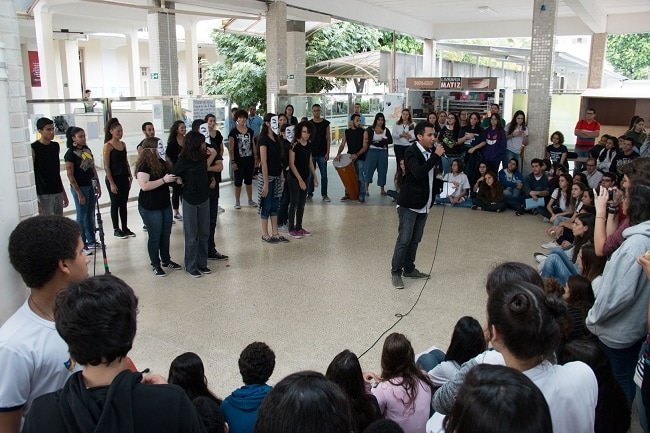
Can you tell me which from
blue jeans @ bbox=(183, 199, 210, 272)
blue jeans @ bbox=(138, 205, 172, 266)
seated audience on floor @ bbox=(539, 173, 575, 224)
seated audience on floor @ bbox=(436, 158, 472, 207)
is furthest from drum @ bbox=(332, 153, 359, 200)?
blue jeans @ bbox=(138, 205, 172, 266)

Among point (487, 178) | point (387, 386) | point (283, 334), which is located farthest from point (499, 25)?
point (387, 386)

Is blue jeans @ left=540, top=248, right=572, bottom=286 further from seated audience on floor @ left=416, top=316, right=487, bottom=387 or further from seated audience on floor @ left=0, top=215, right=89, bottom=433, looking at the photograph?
seated audience on floor @ left=0, top=215, right=89, bottom=433

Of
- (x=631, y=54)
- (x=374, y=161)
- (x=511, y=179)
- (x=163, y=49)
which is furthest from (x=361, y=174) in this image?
(x=631, y=54)

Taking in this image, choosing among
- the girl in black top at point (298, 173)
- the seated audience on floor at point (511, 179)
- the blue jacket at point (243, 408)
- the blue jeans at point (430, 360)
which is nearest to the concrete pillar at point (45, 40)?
the girl in black top at point (298, 173)

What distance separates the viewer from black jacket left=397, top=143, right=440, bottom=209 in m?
5.24

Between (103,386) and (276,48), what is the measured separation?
10506 mm

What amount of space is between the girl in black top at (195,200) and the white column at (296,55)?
23.9ft

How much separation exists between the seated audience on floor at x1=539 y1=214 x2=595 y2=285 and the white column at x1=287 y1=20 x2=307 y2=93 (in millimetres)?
8711

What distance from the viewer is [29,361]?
1.62 metres

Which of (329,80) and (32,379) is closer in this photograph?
(32,379)

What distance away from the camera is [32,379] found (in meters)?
1.64

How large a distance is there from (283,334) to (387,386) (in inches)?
77.9

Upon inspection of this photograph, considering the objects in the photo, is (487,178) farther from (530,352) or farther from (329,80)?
(329,80)

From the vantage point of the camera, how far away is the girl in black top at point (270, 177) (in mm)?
6703
